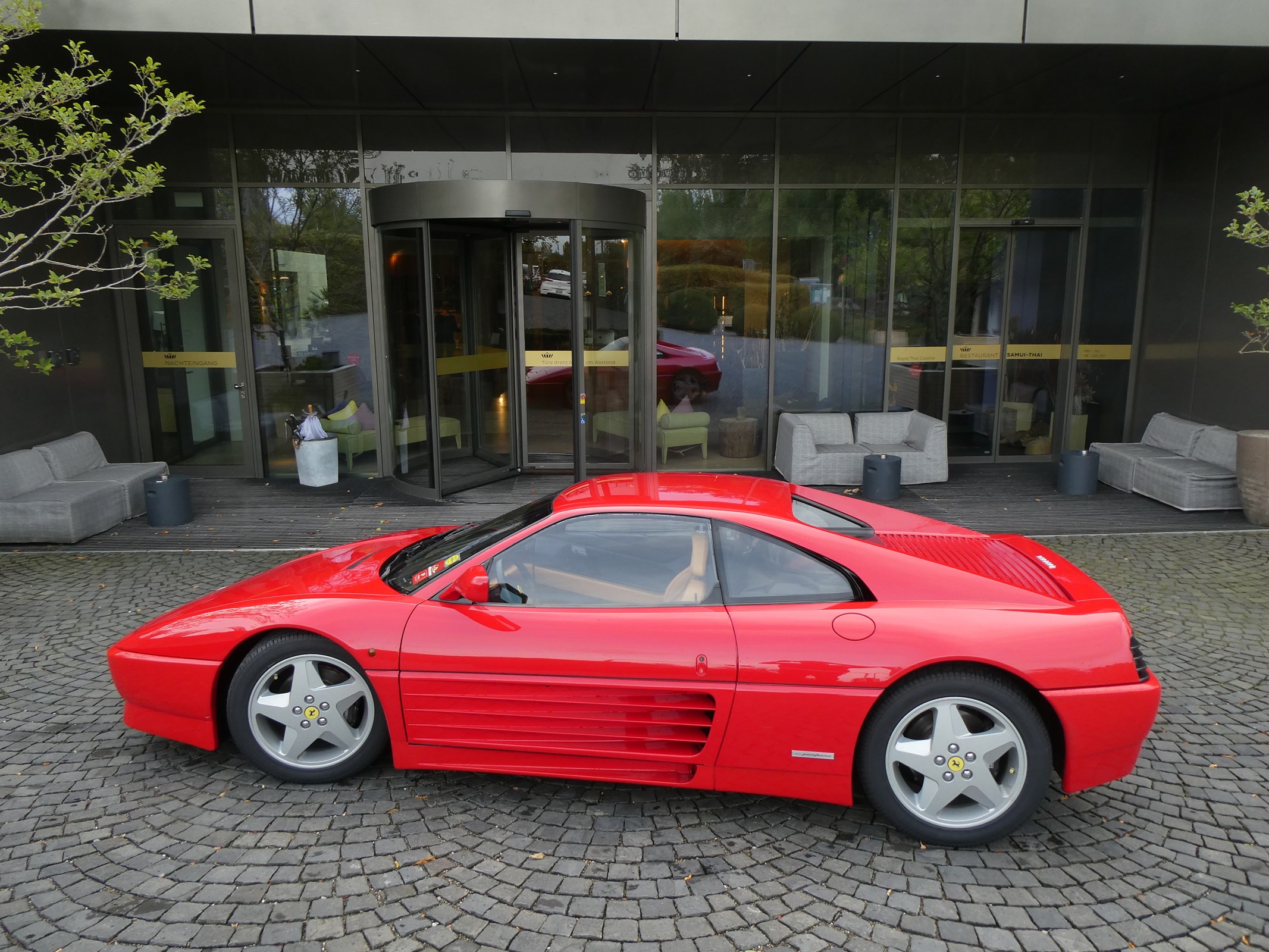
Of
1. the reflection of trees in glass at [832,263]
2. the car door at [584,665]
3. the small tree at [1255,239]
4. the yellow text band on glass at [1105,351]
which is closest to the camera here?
the car door at [584,665]

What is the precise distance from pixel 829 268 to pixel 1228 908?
9325 mm

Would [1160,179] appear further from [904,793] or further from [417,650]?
[417,650]

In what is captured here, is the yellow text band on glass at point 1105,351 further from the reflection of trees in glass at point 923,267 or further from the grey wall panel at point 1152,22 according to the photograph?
the grey wall panel at point 1152,22

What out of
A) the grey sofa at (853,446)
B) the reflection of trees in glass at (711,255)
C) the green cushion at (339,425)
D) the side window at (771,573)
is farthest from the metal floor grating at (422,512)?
the side window at (771,573)

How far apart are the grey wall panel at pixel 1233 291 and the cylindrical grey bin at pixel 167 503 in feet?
39.1

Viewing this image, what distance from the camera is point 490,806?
3789 millimetres

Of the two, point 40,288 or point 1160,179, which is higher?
point 1160,179

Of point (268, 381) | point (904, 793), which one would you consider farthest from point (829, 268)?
point (904, 793)

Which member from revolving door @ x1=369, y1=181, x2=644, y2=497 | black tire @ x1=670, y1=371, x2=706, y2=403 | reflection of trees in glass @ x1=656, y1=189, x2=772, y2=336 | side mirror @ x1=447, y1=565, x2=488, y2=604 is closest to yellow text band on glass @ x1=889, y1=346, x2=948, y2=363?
reflection of trees in glass @ x1=656, y1=189, x2=772, y2=336

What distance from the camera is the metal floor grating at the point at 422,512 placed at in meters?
8.28

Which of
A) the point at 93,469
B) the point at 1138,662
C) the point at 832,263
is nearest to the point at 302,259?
the point at 93,469

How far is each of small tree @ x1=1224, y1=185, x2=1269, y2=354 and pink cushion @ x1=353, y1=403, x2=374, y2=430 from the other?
980cm

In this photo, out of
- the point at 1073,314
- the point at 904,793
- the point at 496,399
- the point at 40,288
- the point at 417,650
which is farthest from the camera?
the point at 1073,314

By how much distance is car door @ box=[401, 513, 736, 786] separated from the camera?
3484 millimetres
